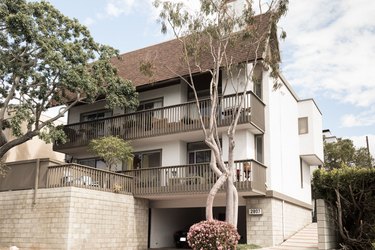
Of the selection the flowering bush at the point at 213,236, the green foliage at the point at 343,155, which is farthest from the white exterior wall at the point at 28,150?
the green foliage at the point at 343,155

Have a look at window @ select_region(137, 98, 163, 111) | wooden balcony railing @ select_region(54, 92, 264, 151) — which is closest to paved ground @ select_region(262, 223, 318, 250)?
wooden balcony railing @ select_region(54, 92, 264, 151)

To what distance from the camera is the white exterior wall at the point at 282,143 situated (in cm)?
1977

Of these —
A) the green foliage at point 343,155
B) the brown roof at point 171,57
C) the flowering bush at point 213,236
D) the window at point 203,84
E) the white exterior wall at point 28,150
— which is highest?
the brown roof at point 171,57

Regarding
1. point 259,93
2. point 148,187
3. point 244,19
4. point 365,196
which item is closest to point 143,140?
point 148,187

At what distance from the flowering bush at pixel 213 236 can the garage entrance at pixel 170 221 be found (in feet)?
31.5

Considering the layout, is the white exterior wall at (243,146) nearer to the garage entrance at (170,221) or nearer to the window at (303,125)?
the garage entrance at (170,221)

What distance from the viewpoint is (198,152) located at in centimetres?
2109

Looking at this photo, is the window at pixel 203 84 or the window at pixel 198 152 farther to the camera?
the window at pixel 203 84

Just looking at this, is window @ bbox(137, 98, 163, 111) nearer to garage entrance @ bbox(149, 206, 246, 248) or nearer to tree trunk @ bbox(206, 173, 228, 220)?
garage entrance @ bbox(149, 206, 246, 248)

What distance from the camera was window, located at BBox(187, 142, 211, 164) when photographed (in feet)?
67.9

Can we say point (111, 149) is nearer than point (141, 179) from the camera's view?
Yes

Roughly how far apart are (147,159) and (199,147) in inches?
120

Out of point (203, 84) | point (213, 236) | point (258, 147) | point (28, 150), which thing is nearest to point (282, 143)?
point (258, 147)

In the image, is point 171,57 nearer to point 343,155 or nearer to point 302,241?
point 302,241
